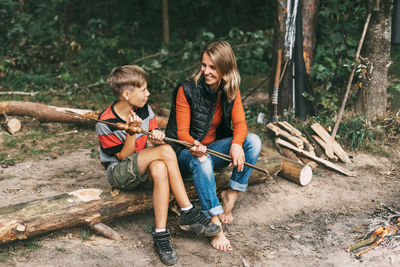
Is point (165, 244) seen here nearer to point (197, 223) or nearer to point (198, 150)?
point (197, 223)

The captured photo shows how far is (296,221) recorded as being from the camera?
361 cm

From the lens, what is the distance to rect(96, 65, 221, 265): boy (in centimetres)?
302

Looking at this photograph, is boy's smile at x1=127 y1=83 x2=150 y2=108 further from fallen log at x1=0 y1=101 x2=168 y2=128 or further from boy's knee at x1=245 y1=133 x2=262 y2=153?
fallen log at x1=0 y1=101 x2=168 y2=128

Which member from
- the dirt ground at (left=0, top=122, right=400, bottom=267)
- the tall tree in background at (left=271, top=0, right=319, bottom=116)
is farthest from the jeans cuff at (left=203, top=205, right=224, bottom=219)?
the tall tree in background at (left=271, top=0, right=319, bottom=116)

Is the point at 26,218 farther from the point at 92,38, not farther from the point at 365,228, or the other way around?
the point at 92,38

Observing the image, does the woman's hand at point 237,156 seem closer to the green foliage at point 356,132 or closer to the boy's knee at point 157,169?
the boy's knee at point 157,169

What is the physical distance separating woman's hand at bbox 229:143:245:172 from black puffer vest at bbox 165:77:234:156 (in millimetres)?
324

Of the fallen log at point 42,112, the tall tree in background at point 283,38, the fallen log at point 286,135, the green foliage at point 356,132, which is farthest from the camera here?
the fallen log at point 42,112

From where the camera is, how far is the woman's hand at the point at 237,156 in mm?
3262

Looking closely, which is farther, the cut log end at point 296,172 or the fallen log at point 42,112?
the fallen log at point 42,112

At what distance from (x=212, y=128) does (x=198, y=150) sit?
0.55 metres

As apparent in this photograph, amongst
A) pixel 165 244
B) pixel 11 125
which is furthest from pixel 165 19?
pixel 165 244

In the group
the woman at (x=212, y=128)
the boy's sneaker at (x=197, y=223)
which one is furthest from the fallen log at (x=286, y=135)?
the boy's sneaker at (x=197, y=223)

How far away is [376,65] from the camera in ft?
17.3
